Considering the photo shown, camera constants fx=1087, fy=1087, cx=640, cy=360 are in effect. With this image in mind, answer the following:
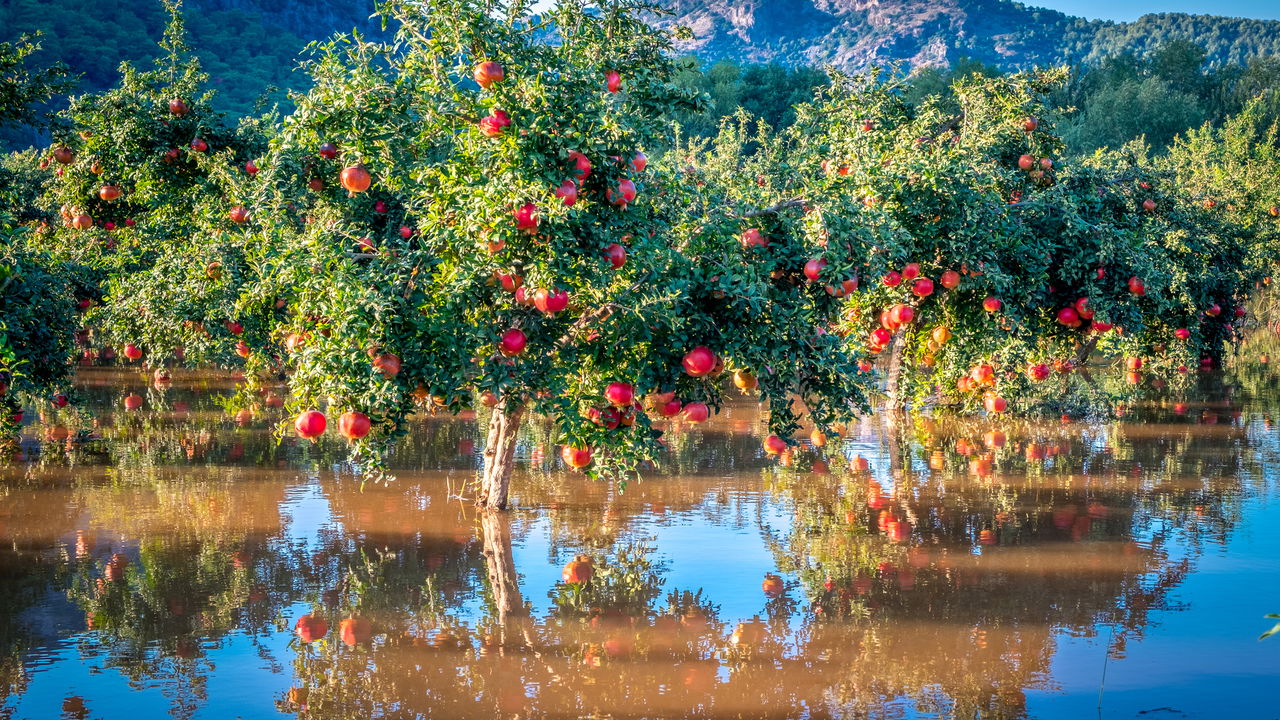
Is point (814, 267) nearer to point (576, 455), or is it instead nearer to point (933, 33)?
point (576, 455)

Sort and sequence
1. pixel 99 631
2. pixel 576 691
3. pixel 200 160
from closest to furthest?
pixel 576 691
pixel 99 631
pixel 200 160

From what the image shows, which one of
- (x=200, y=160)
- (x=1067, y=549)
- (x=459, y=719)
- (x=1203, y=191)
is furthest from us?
(x=1203, y=191)

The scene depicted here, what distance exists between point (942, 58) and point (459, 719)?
166 meters

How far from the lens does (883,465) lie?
15.8 m

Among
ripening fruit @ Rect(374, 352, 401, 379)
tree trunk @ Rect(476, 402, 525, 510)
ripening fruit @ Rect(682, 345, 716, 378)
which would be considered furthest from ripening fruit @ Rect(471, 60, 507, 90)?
tree trunk @ Rect(476, 402, 525, 510)

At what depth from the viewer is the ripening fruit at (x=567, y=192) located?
8461 mm

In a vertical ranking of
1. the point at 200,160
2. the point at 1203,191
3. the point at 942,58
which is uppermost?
the point at 942,58

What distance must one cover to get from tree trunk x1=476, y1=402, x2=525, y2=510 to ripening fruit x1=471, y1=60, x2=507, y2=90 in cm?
416

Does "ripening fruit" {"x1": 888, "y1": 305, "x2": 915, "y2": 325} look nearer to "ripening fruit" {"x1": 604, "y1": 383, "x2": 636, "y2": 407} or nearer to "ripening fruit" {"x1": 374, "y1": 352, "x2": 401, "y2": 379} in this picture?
"ripening fruit" {"x1": 604, "y1": 383, "x2": 636, "y2": 407}

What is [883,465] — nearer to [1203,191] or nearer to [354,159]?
[354,159]

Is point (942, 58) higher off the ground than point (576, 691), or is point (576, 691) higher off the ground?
point (942, 58)

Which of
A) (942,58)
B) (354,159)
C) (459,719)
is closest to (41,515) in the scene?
(354,159)

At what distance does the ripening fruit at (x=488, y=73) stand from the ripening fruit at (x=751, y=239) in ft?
8.69

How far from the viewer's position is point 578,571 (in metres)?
10.6
